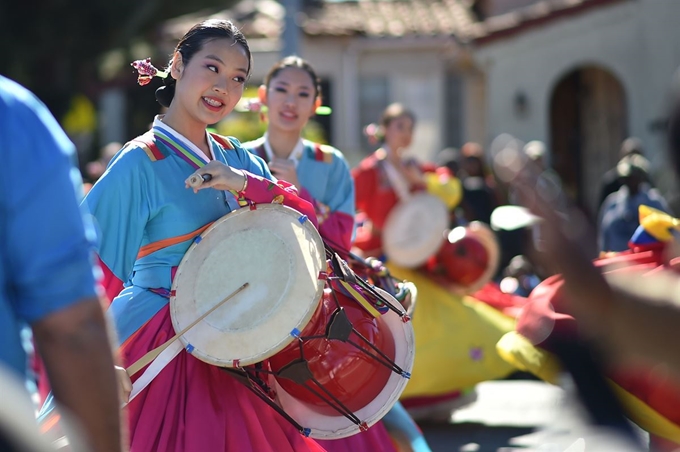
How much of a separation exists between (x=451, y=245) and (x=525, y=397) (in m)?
1.19

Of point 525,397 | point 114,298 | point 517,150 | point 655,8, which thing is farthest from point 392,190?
point 655,8

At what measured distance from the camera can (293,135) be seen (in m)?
5.29

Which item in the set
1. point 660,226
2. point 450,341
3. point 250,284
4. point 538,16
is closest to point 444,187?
point 450,341

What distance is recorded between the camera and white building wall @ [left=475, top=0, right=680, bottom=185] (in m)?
13.2

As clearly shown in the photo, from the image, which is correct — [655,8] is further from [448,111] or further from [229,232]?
[229,232]

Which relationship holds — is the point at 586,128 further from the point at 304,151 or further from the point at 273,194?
the point at 273,194

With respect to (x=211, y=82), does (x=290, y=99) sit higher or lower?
lower

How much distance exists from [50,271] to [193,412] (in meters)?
1.67

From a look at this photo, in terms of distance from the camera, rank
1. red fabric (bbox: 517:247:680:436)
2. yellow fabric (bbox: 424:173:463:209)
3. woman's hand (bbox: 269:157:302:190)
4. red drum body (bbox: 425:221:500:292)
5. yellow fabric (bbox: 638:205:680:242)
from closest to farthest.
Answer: red fabric (bbox: 517:247:680:436), yellow fabric (bbox: 638:205:680:242), woman's hand (bbox: 269:157:302:190), red drum body (bbox: 425:221:500:292), yellow fabric (bbox: 424:173:463:209)

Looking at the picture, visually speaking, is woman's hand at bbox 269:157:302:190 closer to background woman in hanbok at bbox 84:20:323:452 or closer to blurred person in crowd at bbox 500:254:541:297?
background woman in hanbok at bbox 84:20:323:452

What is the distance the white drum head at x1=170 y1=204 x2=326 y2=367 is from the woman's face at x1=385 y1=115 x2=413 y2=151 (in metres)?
3.78

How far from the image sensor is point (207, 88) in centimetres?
373

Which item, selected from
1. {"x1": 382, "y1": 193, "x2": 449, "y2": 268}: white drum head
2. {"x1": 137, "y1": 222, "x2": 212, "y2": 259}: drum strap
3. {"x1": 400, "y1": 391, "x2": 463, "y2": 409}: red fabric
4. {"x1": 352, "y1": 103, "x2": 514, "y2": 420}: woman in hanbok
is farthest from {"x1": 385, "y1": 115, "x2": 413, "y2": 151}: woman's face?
{"x1": 137, "y1": 222, "x2": 212, "y2": 259}: drum strap

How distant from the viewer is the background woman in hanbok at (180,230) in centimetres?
354
